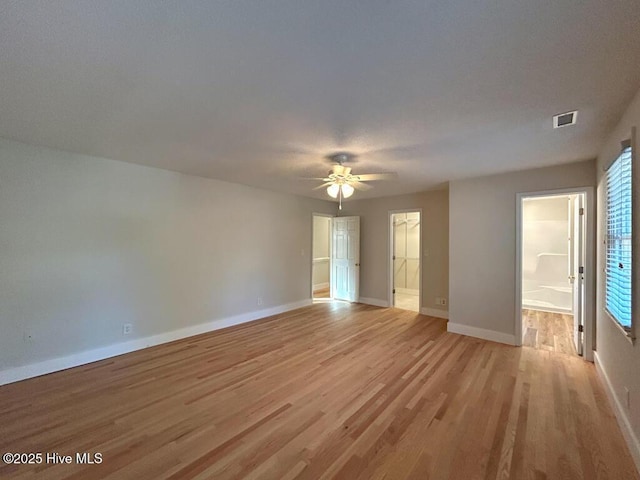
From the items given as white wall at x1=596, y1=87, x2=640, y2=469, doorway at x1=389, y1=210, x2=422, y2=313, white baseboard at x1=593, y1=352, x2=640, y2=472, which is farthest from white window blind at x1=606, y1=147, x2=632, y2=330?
doorway at x1=389, y1=210, x2=422, y2=313

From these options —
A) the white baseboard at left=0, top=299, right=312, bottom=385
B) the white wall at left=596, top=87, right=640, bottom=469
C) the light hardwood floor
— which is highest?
the white wall at left=596, top=87, right=640, bottom=469

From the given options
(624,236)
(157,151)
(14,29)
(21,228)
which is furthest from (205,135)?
(624,236)

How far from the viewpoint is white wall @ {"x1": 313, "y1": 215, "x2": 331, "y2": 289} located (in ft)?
28.9

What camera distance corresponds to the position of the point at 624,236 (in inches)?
87.4

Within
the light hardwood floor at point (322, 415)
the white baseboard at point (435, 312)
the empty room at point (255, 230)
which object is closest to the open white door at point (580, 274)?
the empty room at point (255, 230)

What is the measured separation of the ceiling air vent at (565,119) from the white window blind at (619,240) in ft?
1.40

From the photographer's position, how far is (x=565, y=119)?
2312mm

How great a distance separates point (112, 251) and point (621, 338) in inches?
209

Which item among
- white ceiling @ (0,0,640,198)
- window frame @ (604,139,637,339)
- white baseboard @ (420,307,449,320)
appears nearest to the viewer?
white ceiling @ (0,0,640,198)

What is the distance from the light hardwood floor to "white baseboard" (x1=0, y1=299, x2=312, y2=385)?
13cm

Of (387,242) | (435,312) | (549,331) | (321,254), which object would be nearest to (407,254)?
(387,242)

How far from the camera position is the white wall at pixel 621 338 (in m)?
1.92

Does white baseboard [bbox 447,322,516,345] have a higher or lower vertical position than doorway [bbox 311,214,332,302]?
lower

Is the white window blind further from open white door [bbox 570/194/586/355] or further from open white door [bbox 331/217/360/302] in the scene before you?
open white door [bbox 331/217/360/302]
